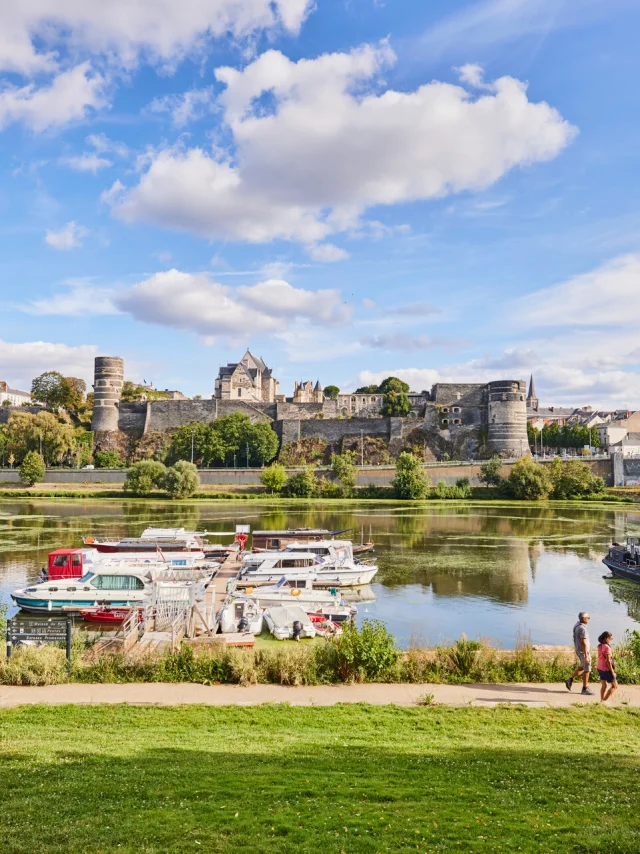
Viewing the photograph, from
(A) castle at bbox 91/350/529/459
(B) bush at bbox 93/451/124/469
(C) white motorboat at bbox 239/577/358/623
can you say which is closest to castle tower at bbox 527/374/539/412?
(A) castle at bbox 91/350/529/459

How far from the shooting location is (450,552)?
33.9 m

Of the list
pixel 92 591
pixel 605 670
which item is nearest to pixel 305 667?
pixel 605 670

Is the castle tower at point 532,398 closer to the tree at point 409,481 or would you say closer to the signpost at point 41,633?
the tree at point 409,481

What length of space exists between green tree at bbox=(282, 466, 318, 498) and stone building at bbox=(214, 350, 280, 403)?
24.8 meters

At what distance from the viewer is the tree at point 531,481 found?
62.9m

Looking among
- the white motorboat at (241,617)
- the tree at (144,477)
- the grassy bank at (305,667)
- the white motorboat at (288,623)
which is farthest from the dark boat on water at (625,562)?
the tree at (144,477)

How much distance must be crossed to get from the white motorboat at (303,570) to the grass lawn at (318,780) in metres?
15.5

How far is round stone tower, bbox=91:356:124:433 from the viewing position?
272 feet

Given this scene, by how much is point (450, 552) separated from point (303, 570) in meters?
10.6

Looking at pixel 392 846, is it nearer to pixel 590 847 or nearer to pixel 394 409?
pixel 590 847

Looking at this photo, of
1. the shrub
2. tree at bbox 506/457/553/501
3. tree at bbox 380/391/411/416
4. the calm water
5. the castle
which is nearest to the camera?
the shrub

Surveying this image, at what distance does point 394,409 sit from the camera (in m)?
87.2

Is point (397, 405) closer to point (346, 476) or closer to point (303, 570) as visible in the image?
point (346, 476)

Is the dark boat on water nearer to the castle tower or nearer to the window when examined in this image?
the window
